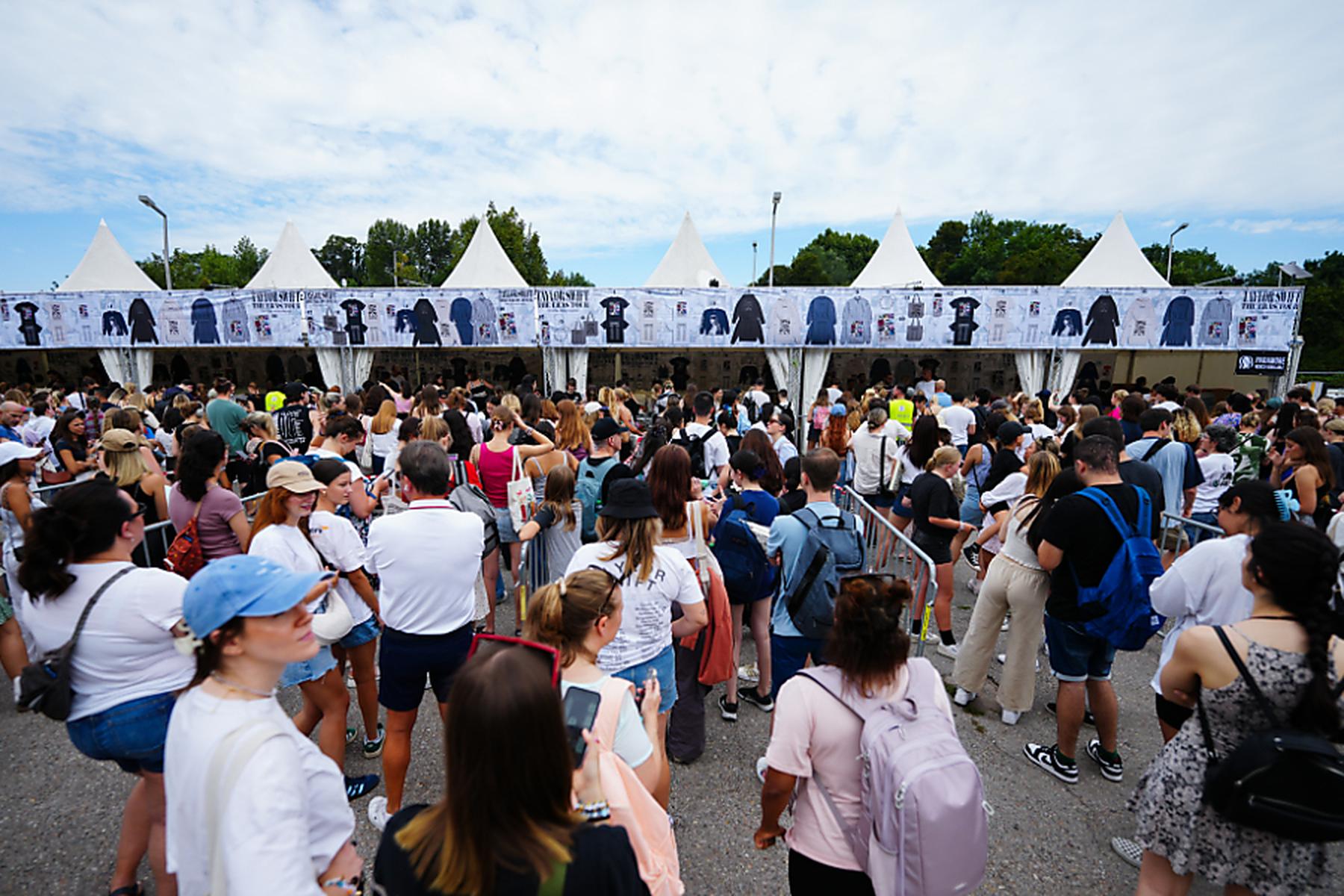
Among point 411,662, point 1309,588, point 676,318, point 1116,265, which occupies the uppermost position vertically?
point 1116,265

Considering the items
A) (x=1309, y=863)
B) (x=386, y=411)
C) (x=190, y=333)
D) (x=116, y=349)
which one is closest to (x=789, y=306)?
(x=386, y=411)

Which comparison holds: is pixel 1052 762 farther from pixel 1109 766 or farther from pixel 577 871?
pixel 577 871

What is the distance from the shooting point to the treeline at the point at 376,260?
59.6 m

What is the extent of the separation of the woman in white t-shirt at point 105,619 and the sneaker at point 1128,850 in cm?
416

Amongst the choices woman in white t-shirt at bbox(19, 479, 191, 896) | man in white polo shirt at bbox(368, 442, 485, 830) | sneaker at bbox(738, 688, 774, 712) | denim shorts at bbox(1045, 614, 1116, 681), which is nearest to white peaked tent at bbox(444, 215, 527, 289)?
sneaker at bbox(738, 688, 774, 712)

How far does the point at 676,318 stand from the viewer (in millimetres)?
14469

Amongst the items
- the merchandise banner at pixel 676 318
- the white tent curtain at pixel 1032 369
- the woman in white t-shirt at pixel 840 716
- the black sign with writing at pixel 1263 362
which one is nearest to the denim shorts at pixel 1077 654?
the woman in white t-shirt at pixel 840 716

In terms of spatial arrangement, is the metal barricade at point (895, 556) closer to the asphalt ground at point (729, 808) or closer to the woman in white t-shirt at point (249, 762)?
the asphalt ground at point (729, 808)

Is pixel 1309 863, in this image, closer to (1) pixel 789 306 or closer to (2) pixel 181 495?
(2) pixel 181 495

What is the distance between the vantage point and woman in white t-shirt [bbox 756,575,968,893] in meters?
1.79

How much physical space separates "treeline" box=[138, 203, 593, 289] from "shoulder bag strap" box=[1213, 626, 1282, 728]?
5625 cm

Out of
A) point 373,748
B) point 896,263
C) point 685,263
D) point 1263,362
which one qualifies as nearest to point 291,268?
point 685,263

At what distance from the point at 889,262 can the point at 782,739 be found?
19706 mm

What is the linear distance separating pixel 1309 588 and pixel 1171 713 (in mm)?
1233
